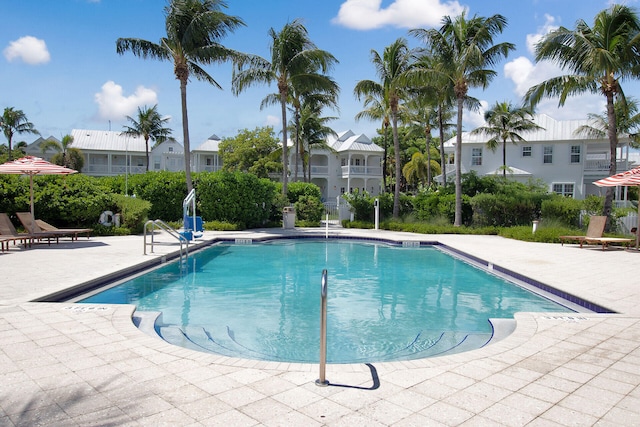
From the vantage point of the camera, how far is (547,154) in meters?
33.0

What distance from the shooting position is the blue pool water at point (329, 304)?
6312 mm

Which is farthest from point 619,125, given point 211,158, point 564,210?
point 211,158

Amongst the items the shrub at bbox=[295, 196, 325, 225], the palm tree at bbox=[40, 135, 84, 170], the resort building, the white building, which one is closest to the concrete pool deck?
the shrub at bbox=[295, 196, 325, 225]

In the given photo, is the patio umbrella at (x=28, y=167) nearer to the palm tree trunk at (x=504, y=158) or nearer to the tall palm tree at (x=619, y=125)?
the palm tree trunk at (x=504, y=158)

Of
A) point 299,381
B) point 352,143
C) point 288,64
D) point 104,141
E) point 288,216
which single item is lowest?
point 299,381

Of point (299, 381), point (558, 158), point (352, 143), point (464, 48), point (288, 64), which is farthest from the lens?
point (352, 143)

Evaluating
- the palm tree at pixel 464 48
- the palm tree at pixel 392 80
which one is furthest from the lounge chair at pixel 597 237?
the palm tree at pixel 392 80

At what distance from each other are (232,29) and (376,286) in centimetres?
1486

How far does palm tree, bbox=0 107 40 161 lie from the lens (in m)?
45.6

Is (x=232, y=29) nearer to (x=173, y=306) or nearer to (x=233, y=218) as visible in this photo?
(x=233, y=218)

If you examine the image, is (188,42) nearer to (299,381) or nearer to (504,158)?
(299,381)

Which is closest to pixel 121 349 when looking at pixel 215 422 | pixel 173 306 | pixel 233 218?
pixel 215 422

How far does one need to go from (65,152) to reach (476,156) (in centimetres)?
3655

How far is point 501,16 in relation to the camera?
65.3ft
